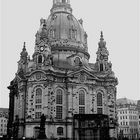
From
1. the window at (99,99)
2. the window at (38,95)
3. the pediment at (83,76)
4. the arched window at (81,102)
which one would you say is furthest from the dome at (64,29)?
the window at (38,95)

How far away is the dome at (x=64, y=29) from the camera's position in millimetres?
86938

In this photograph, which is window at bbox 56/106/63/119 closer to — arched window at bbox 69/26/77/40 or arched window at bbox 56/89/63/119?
arched window at bbox 56/89/63/119

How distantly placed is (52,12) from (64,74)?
25315 mm

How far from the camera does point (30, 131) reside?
7231cm

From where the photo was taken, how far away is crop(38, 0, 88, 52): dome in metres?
86.9

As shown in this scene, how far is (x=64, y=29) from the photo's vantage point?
8781cm

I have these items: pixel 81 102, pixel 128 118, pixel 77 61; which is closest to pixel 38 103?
pixel 81 102

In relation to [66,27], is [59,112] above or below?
below

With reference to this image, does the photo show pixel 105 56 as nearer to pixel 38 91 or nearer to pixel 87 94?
pixel 87 94

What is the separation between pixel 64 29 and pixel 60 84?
1869 centimetres

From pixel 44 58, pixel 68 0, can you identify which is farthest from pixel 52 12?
pixel 44 58

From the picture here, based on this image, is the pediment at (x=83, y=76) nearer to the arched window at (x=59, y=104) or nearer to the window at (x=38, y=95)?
the arched window at (x=59, y=104)

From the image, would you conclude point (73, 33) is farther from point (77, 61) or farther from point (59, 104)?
point (59, 104)

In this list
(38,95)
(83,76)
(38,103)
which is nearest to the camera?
(38,103)
